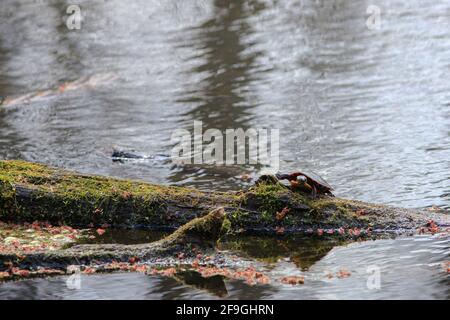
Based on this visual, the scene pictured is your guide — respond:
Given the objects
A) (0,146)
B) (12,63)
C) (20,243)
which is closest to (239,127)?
(0,146)

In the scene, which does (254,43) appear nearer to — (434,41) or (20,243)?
(434,41)

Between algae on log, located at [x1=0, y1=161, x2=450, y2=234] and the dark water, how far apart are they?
0.49m

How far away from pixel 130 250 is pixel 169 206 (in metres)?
1.06

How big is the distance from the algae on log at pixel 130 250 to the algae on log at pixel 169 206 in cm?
75

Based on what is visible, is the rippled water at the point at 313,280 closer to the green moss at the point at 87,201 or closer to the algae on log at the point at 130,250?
the algae on log at the point at 130,250

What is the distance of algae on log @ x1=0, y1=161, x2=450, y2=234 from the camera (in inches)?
384

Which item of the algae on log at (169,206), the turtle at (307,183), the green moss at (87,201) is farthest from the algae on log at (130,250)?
the turtle at (307,183)

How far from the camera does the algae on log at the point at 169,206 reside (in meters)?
9.77

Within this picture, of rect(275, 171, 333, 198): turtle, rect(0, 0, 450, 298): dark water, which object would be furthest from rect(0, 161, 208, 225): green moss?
rect(0, 0, 450, 298): dark water

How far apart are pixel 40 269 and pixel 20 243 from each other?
0.62 metres

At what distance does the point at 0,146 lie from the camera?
16.0 meters

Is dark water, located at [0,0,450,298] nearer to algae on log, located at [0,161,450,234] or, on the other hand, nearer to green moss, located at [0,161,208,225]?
algae on log, located at [0,161,450,234]

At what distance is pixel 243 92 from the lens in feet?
59.5

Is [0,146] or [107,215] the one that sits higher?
[0,146]
